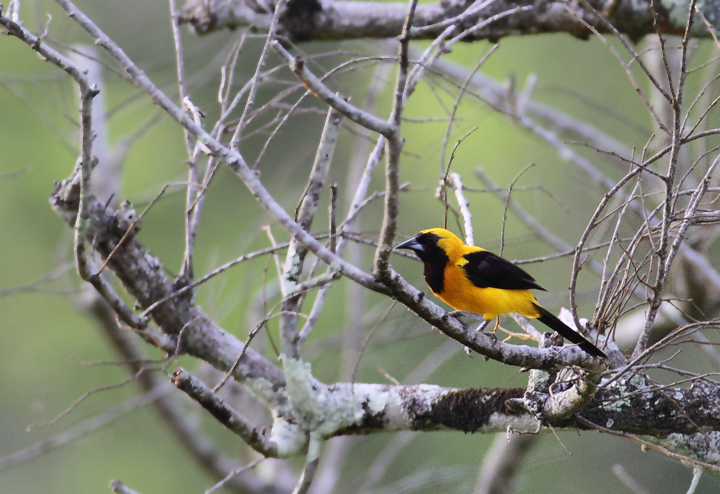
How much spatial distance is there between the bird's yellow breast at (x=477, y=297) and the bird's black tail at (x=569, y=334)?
58 mm

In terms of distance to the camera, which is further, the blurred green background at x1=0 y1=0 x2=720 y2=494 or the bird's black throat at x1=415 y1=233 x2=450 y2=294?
the blurred green background at x1=0 y1=0 x2=720 y2=494

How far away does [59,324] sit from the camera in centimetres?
964

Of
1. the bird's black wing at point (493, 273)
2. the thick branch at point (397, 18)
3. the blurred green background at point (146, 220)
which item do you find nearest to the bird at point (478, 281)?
the bird's black wing at point (493, 273)

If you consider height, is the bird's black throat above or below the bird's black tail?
above

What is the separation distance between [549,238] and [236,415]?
218cm

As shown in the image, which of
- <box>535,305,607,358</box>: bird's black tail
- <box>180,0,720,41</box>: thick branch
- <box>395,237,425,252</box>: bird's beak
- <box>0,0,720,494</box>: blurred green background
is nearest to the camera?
<box>535,305,607,358</box>: bird's black tail

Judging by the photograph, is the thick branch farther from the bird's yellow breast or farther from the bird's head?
the bird's yellow breast

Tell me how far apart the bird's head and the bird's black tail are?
467 millimetres

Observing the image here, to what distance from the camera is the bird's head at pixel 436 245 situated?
3316mm

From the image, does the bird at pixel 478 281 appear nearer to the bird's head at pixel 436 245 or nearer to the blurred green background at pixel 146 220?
the bird's head at pixel 436 245

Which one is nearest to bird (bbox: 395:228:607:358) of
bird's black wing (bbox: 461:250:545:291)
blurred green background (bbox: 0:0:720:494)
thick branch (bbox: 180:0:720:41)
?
bird's black wing (bbox: 461:250:545:291)

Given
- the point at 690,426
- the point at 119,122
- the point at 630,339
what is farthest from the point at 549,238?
the point at 119,122

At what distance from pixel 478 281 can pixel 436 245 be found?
0.27m

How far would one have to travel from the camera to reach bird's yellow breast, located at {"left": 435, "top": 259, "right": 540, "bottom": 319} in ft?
10.6
